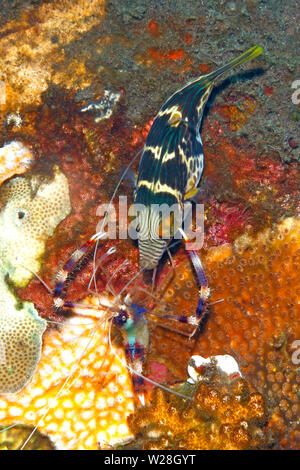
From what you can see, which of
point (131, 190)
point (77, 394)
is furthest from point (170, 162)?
point (77, 394)

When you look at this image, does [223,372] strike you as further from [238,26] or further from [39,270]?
[238,26]

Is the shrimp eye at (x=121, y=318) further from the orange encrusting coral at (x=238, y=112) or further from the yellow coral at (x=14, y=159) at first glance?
the orange encrusting coral at (x=238, y=112)

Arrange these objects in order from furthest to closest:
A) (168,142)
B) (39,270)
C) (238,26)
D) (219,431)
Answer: (238,26), (39,270), (168,142), (219,431)

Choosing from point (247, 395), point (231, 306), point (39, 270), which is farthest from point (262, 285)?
point (39, 270)

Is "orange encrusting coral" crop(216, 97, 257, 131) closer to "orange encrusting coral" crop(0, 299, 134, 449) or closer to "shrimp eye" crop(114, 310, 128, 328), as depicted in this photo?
"shrimp eye" crop(114, 310, 128, 328)

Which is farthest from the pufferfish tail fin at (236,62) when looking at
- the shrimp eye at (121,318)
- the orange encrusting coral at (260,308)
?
the shrimp eye at (121,318)

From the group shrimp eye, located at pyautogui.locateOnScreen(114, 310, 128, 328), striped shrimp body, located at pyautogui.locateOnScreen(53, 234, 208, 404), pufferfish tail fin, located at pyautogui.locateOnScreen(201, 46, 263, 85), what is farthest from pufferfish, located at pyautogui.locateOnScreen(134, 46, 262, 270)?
shrimp eye, located at pyautogui.locateOnScreen(114, 310, 128, 328)
